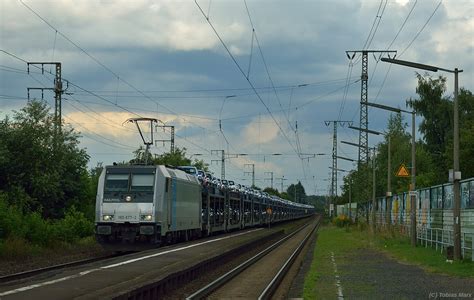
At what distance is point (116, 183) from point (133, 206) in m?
1.24

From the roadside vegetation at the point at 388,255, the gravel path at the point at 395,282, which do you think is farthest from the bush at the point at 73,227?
the gravel path at the point at 395,282

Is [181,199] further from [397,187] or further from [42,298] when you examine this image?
[397,187]

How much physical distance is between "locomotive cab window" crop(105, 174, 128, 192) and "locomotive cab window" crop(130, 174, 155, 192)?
1.05 ft

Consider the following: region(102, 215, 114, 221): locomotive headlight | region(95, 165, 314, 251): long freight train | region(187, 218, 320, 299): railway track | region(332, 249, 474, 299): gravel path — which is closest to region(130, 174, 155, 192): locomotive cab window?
region(95, 165, 314, 251): long freight train

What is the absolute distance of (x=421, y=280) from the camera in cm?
1955

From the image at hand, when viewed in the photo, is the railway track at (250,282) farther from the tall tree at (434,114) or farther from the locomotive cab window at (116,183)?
the tall tree at (434,114)

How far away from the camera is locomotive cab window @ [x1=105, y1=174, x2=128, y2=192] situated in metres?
29.3

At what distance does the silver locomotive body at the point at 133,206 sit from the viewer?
28672 millimetres

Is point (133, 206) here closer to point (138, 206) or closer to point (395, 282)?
point (138, 206)

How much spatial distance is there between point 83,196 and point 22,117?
568 cm

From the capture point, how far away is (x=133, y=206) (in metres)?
28.9

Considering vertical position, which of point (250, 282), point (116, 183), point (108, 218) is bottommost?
point (250, 282)

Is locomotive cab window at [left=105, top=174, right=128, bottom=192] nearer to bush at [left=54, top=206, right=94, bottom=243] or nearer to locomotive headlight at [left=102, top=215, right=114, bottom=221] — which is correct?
locomotive headlight at [left=102, top=215, right=114, bottom=221]

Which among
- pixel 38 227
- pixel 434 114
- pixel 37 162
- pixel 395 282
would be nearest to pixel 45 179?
pixel 37 162
